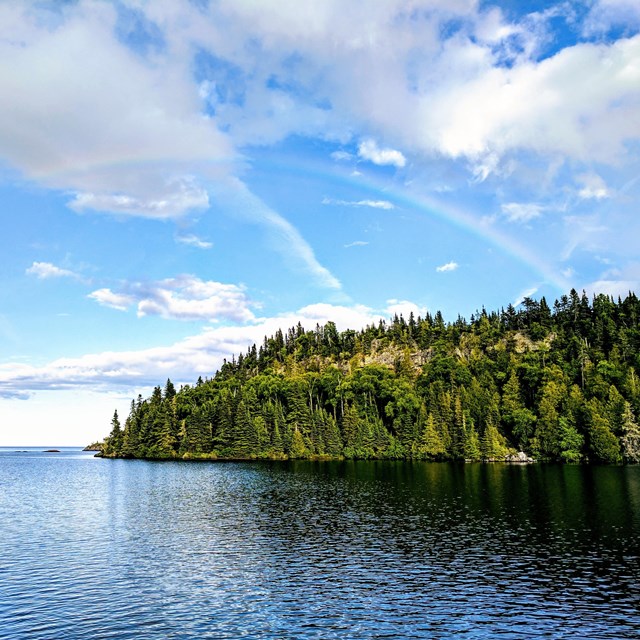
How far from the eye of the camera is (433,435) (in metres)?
191

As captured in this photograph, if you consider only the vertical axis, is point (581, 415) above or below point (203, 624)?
above

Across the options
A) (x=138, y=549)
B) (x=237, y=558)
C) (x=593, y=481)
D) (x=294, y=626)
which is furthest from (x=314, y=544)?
(x=593, y=481)

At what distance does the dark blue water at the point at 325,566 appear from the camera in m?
34.0

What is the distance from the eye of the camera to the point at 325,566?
47.0 metres

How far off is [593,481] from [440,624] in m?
91.2

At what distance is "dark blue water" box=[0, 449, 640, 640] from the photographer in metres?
34.0

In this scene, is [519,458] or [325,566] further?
[519,458]

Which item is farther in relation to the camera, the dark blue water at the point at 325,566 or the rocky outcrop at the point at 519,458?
the rocky outcrop at the point at 519,458

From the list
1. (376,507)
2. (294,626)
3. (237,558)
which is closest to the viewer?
(294,626)

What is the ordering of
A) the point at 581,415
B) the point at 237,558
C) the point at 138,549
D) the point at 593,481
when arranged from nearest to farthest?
the point at 237,558 → the point at 138,549 → the point at 593,481 → the point at 581,415

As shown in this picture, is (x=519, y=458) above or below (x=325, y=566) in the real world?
above

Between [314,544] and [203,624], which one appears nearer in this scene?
[203,624]

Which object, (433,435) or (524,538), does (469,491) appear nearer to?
(524,538)

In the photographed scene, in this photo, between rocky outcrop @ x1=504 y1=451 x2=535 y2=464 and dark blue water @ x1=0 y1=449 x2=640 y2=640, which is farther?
rocky outcrop @ x1=504 y1=451 x2=535 y2=464
